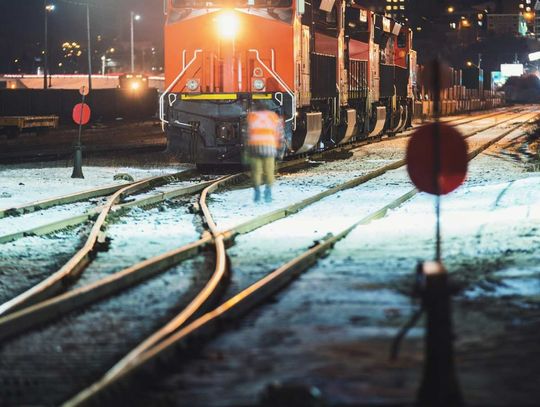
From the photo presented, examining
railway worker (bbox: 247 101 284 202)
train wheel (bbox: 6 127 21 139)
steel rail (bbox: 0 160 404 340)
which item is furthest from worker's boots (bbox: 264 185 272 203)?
train wheel (bbox: 6 127 21 139)

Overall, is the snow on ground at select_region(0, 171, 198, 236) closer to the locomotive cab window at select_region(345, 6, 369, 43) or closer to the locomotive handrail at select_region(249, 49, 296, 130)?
the locomotive handrail at select_region(249, 49, 296, 130)

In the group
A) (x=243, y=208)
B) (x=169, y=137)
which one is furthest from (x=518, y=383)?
(x=169, y=137)

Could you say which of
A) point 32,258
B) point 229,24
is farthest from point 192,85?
point 32,258

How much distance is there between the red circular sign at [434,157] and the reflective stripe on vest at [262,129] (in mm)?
8568

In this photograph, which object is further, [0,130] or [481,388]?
[0,130]

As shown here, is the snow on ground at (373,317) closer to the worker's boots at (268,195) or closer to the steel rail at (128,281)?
the steel rail at (128,281)

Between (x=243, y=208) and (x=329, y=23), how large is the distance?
11335 mm

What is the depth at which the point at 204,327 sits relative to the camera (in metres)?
6.85

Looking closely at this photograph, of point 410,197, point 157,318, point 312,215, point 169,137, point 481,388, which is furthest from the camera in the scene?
point 169,137

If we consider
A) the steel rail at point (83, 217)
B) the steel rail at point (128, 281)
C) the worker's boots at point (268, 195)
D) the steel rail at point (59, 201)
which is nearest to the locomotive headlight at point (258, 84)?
the steel rail at point (83, 217)

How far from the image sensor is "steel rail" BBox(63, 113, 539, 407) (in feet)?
17.4

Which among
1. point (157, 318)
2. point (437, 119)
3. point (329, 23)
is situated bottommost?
point (157, 318)

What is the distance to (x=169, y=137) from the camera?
21.2 metres

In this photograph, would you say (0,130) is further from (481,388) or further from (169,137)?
(481,388)
